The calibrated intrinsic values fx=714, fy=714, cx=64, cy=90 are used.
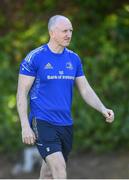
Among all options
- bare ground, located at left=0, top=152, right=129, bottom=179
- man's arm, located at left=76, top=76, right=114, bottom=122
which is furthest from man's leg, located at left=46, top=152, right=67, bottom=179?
bare ground, located at left=0, top=152, right=129, bottom=179

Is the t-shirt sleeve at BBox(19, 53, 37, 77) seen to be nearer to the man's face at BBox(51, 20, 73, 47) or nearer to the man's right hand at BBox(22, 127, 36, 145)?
the man's face at BBox(51, 20, 73, 47)

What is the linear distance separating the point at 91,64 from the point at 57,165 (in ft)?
15.7

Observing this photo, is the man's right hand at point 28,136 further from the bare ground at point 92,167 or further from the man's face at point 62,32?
the bare ground at point 92,167

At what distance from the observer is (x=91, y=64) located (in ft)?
36.2

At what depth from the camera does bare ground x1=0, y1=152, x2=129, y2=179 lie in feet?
32.9

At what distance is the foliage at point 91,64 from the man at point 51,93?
12.6 feet

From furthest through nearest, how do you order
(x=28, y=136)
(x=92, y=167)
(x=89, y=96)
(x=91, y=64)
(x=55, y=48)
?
(x=91, y=64) < (x=92, y=167) < (x=89, y=96) < (x=55, y=48) < (x=28, y=136)

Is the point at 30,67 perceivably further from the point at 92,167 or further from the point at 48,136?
the point at 92,167

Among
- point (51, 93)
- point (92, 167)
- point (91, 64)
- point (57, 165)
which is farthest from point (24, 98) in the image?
point (91, 64)

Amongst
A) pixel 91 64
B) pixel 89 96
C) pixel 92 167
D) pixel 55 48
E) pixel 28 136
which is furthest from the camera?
pixel 91 64

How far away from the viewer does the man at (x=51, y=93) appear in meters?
6.49

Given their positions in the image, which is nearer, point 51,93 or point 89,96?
point 51,93

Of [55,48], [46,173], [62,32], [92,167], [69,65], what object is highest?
[62,32]

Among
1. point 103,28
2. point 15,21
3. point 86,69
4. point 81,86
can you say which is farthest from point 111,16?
point 81,86
